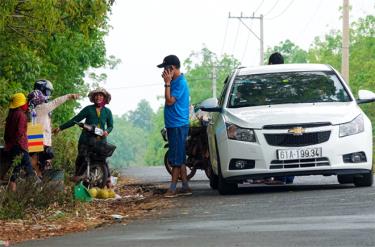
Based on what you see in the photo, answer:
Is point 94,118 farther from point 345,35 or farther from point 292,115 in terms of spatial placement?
point 345,35

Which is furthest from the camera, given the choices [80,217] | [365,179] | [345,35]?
[345,35]

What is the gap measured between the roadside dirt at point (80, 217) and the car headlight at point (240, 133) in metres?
1.24

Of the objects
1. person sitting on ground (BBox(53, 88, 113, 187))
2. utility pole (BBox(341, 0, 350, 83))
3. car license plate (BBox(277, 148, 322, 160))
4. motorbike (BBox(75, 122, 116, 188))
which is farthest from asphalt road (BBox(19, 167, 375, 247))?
utility pole (BBox(341, 0, 350, 83))

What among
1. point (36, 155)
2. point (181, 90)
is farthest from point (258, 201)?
point (36, 155)

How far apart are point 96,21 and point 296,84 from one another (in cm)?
340

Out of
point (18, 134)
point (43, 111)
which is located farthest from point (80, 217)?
point (43, 111)

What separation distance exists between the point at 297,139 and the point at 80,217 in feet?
10.7

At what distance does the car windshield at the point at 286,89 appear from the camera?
55.6 feet

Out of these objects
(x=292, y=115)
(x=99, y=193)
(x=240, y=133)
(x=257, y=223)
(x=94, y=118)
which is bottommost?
(x=257, y=223)

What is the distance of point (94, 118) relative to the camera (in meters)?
18.1

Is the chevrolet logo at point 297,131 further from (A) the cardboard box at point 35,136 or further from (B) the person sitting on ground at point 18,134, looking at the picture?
(A) the cardboard box at point 35,136

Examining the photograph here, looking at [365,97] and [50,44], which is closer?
[365,97]

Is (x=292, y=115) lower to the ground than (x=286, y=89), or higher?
lower

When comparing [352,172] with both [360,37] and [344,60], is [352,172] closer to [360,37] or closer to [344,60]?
[344,60]
